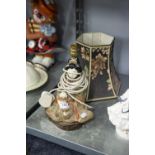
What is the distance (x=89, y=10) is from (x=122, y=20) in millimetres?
113

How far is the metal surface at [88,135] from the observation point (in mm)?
635

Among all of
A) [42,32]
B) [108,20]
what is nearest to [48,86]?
[42,32]

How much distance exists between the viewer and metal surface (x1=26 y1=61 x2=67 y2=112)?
2.62ft

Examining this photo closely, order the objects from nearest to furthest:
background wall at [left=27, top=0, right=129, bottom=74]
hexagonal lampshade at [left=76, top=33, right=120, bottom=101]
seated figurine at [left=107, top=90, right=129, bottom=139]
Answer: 1. seated figurine at [left=107, top=90, right=129, bottom=139]
2. hexagonal lampshade at [left=76, top=33, right=120, bottom=101]
3. background wall at [left=27, top=0, right=129, bottom=74]

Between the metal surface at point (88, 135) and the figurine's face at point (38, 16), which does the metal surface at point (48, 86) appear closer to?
the metal surface at point (88, 135)

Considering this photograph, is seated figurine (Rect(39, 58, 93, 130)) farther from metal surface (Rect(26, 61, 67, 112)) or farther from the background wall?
the background wall

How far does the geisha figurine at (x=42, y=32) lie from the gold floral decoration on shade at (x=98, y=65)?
0.24 metres

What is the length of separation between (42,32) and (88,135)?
1.27 feet

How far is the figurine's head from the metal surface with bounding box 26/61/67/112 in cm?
15

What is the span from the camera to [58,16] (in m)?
1.00

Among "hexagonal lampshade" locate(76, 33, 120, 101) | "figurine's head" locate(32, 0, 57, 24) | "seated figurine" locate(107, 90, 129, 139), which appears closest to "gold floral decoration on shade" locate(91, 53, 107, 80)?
"hexagonal lampshade" locate(76, 33, 120, 101)
